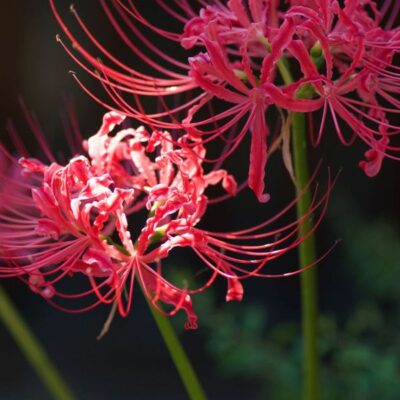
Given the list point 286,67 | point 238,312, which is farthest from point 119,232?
point 238,312

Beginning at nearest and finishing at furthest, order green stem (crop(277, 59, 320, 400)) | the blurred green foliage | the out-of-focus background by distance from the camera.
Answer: green stem (crop(277, 59, 320, 400)) < the blurred green foliage < the out-of-focus background

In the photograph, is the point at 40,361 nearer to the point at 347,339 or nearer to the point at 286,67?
the point at 286,67

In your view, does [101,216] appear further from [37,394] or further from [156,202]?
[37,394]

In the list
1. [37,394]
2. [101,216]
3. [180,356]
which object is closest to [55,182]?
[101,216]

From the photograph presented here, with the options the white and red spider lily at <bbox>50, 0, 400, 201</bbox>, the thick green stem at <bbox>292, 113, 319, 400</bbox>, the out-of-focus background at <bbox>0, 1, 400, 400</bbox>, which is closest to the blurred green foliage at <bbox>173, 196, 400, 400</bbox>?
the out-of-focus background at <bbox>0, 1, 400, 400</bbox>

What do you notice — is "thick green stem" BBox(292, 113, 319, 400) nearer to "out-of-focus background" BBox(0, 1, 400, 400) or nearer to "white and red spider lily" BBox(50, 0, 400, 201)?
"white and red spider lily" BBox(50, 0, 400, 201)

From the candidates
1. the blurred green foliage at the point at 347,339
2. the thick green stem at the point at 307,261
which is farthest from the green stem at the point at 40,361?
the blurred green foliage at the point at 347,339

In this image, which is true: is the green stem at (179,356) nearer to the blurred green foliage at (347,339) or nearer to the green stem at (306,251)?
the green stem at (306,251)

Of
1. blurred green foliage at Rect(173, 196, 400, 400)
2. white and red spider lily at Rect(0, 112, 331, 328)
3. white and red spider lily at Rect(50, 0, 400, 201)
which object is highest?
white and red spider lily at Rect(50, 0, 400, 201)
